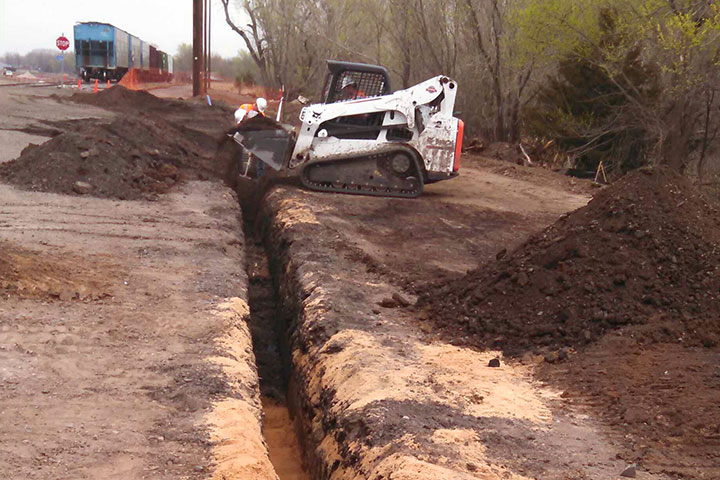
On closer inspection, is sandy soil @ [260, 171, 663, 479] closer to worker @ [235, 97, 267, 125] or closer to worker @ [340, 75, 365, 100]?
worker @ [340, 75, 365, 100]

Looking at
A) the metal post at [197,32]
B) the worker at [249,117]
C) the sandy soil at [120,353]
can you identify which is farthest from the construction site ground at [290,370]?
the metal post at [197,32]

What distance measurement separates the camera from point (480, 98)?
930 inches

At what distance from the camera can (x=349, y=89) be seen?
1315cm

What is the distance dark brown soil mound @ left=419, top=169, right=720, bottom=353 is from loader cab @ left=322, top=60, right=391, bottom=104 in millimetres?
6246

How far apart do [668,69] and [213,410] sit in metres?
13.6

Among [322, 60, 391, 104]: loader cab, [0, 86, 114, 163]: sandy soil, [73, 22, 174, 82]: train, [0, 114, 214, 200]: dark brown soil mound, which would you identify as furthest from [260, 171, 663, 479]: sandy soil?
[73, 22, 174, 82]: train

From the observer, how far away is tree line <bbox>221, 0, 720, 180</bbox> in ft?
52.2

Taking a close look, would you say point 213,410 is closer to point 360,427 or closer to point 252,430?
point 252,430

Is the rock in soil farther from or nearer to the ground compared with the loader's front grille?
nearer to the ground

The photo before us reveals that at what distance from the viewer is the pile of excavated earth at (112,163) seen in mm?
12008

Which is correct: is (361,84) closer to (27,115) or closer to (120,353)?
(120,353)

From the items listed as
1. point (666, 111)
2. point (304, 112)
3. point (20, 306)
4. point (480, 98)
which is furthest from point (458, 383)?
point (480, 98)

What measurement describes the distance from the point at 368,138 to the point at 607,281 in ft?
→ 22.8

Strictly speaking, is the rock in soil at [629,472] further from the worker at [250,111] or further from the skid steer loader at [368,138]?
the worker at [250,111]
